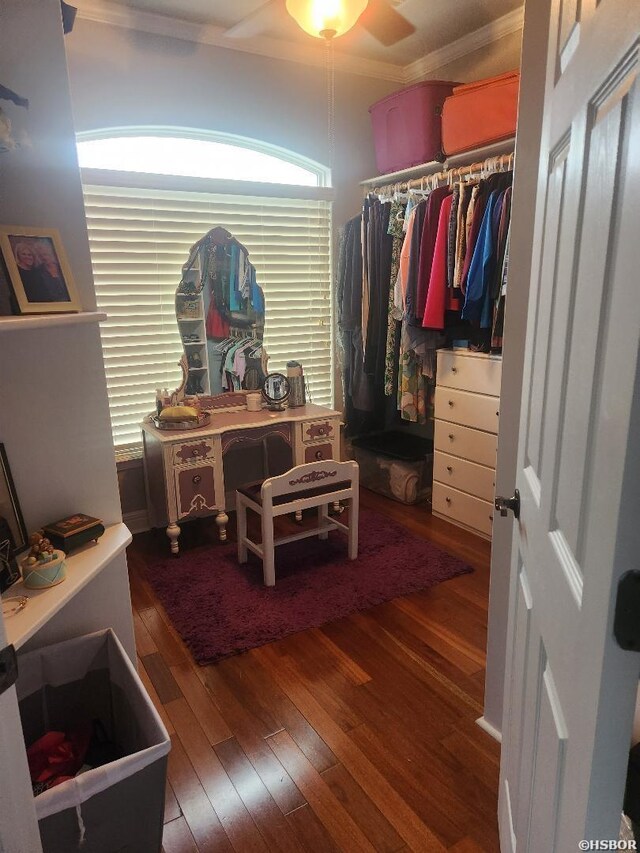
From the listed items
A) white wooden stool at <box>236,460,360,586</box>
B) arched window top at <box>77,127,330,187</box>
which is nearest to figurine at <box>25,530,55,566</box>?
white wooden stool at <box>236,460,360,586</box>

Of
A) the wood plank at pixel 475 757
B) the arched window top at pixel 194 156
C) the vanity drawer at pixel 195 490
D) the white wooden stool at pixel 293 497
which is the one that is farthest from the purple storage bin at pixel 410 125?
the wood plank at pixel 475 757

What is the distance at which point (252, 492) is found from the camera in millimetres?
2797

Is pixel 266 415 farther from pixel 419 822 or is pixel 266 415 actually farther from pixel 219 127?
pixel 419 822

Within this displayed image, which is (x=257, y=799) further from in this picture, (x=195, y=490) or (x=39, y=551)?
(x=195, y=490)

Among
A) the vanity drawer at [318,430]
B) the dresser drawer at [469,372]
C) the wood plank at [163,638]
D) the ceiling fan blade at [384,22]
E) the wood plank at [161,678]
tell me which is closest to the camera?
the wood plank at [161,678]

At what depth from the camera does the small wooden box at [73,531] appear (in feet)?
4.53

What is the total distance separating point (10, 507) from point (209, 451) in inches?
68.9

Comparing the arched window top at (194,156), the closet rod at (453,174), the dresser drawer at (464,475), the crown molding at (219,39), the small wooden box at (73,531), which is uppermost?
the crown molding at (219,39)

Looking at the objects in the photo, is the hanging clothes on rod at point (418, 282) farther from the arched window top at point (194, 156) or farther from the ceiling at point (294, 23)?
the ceiling at point (294, 23)

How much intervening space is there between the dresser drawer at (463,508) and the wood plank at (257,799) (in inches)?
73.6

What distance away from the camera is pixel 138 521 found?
11.4 ft

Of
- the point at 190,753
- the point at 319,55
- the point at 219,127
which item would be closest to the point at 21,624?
the point at 190,753

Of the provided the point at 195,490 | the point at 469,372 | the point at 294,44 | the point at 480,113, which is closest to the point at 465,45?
the point at 480,113

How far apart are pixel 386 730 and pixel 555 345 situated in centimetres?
146
